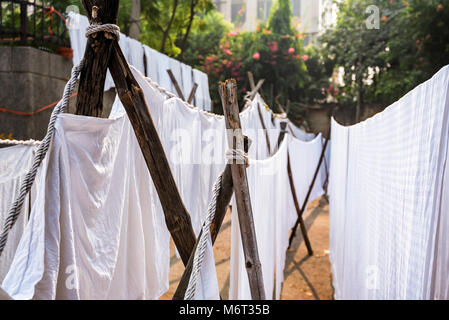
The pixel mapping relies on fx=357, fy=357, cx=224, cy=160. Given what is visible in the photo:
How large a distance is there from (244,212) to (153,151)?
47 cm

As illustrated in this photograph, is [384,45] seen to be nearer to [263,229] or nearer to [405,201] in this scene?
[263,229]

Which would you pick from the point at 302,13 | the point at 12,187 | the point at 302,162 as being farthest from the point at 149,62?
the point at 302,13

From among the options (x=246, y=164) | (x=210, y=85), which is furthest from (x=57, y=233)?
(x=210, y=85)

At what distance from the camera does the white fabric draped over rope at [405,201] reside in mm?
1052

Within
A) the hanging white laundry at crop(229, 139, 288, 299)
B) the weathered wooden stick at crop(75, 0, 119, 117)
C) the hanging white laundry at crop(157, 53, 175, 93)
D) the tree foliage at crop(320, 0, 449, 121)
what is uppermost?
the tree foliage at crop(320, 0, 449, 121)

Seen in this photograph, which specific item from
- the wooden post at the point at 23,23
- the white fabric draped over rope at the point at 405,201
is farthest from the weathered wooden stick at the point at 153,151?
the wooden post at the point at 23,23

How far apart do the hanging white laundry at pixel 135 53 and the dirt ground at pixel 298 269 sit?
2219 millimetres

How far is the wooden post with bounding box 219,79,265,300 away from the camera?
3.90 ft

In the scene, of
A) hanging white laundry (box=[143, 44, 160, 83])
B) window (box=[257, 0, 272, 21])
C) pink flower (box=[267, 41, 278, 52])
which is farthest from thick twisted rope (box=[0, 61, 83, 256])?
window (box=[257, 0, 272, 21])

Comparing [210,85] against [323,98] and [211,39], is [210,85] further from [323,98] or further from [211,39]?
[323,98]

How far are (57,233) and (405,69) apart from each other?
19.7 feet

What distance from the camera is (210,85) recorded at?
6.82 meters

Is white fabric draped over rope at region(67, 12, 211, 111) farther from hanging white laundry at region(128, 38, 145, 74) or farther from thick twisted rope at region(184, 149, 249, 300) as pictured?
thick twisted rope at region(184, 149, 249, 300)

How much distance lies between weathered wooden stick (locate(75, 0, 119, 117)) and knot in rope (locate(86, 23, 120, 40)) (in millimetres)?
15
